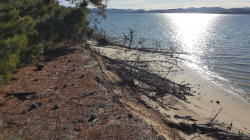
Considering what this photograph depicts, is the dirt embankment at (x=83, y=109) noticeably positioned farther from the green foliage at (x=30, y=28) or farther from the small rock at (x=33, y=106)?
the green foliage at (x=30, y=28)

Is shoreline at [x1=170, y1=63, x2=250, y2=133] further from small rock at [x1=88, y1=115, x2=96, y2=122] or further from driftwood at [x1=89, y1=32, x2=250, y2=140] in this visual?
small rock at [x1=88, y1=115, x2=96, y2=122]

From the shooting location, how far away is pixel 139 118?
4.58 meters

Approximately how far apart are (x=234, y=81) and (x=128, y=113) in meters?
8.96

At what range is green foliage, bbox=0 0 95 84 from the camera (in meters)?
4.95

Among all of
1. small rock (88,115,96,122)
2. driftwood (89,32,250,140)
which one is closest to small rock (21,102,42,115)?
small rock (88,115,96,122)

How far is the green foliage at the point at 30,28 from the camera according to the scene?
4953mm

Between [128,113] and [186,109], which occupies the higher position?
[128,113]

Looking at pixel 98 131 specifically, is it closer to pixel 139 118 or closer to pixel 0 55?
pixel 139 118

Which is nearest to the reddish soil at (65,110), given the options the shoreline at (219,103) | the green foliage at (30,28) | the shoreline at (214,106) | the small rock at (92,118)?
the small rock at (92,118)

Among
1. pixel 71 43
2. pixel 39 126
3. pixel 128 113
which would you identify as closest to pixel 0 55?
pixel 39 126

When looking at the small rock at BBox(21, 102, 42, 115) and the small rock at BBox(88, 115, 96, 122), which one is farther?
the small rock at BBox(21, 102, 42, 115)

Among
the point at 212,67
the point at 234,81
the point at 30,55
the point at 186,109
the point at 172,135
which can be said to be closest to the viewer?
the point at 172,135

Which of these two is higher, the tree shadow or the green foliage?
the green foliage

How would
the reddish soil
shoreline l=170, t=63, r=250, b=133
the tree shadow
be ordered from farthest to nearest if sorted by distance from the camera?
the tree shadow → shoreline l=170, t=63, r=250, b=133 → the reddish soil
